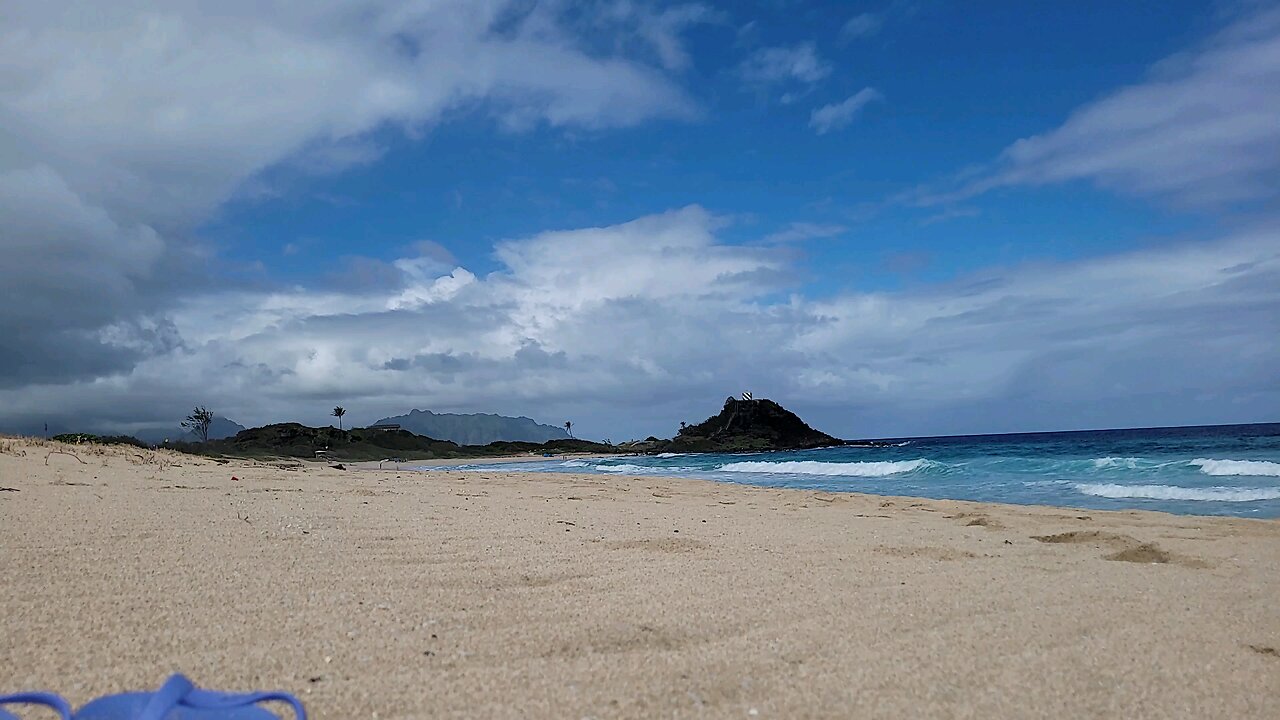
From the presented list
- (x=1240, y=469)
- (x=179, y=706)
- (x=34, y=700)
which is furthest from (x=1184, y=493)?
(x=34, y=700)

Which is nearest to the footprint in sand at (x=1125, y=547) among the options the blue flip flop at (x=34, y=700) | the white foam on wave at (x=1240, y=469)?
the blue flip flop at (x=34, y=700)

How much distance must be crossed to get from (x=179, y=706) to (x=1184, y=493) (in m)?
15.5

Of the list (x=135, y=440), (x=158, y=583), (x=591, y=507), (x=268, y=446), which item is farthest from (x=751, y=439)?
(x=158, y=583)

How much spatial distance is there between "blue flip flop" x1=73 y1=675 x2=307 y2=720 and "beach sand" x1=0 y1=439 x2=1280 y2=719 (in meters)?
0.25

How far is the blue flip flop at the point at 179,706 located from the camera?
5.19 ft

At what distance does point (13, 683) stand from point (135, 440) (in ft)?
70.1

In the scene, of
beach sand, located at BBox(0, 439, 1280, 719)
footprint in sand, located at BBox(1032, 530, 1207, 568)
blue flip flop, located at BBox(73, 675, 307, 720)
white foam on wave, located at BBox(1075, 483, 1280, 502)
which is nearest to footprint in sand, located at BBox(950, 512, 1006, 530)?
footprint in sand, located at BBox(1032, 530, 1207, 568)

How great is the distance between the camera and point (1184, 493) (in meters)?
13.0

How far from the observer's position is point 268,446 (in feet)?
141

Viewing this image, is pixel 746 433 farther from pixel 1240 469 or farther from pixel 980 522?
pixel 980 522

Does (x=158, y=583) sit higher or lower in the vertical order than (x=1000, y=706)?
higher

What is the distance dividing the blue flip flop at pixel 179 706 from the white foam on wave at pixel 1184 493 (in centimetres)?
1415

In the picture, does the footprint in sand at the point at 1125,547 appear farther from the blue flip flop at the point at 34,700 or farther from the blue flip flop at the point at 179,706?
the blue flip flop at the point at 34,700

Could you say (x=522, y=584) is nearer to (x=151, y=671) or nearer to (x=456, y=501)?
(x=151, y=671)
